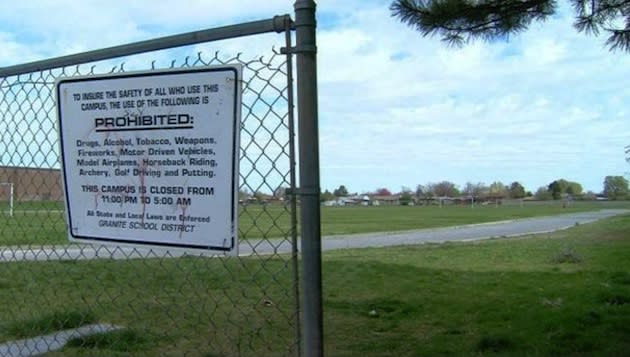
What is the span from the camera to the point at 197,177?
2.66m

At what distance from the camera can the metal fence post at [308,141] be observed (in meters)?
2.41

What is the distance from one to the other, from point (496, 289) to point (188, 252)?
6430 mm

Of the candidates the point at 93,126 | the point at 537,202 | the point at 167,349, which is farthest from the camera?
the point at 537,202

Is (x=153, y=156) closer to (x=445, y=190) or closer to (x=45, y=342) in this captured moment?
(x=45, y=342)

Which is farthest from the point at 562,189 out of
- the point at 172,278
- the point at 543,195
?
the point at 172,278

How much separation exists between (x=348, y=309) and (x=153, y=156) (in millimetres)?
4718

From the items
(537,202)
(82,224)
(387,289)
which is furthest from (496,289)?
(537,202)

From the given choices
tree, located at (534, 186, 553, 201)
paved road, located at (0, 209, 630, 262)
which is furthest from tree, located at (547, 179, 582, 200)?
paved road, located at (0, 209, 630, 262)

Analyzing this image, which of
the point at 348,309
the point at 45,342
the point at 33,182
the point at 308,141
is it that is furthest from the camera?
the point at 348,309

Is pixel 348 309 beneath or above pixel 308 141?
beneath

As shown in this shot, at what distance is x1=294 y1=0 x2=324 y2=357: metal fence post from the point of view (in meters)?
2.41

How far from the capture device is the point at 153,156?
277cm

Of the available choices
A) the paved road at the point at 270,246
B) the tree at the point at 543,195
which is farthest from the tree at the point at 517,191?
the paved road at the point at 270,246

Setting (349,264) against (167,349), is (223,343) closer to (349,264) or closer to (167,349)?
(167,349)
